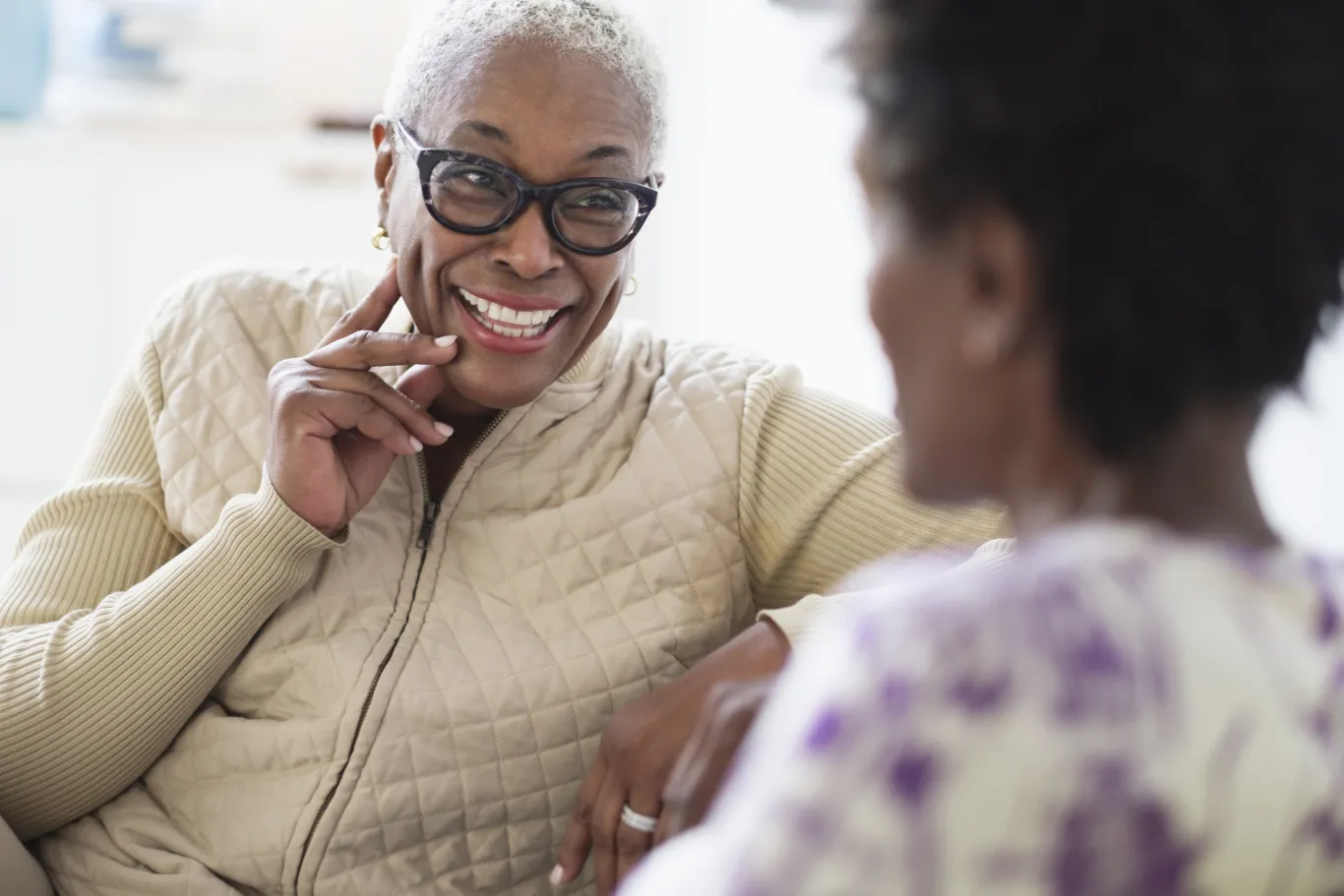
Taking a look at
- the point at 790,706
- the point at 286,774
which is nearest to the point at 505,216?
the point at 286,774

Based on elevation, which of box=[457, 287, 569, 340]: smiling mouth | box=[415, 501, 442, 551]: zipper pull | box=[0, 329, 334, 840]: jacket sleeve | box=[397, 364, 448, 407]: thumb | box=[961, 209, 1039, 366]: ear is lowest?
box=[0, 329, 334, 840]: jacket sleeve

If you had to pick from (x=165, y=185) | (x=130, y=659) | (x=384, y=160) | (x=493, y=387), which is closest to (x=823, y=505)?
(x=493, y=387)

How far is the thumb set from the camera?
4.87 ft

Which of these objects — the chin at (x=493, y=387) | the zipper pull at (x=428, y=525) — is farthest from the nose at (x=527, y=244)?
the zipper pull at (x=428, y=525)

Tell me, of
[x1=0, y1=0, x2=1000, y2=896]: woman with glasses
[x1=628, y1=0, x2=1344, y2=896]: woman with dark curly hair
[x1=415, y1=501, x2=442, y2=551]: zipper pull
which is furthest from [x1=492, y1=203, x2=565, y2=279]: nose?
[x1=628, y1=0, x2=1344, y2=896]: woman with dark curly hair

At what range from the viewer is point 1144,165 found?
0.63 m

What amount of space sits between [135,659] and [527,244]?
0.56 m

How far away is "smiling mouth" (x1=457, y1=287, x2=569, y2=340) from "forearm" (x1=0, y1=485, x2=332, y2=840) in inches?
10.7

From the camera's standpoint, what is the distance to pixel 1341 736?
0.67m

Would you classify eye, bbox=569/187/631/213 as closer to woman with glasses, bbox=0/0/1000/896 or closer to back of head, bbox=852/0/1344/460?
woman with glasses, bbox=0/0/1000/896

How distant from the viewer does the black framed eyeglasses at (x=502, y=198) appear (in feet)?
4.56

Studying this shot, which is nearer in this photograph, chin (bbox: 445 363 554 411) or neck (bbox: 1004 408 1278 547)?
neck (bbox: 1004 408 1278 547)

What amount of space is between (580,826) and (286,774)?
13.4 inches

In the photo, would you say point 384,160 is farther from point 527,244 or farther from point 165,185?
point 165,185
